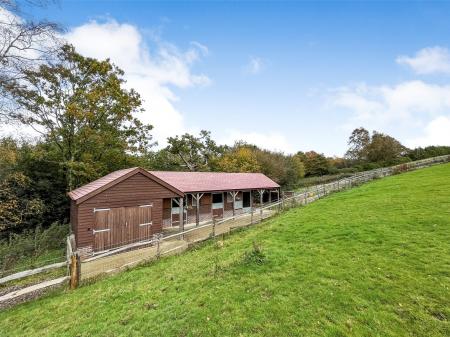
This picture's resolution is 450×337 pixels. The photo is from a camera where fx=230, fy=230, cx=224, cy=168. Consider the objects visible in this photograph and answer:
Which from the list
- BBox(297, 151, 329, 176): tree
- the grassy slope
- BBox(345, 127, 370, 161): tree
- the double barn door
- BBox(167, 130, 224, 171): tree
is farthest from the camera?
BBox(297, 151, 329, 176): tree

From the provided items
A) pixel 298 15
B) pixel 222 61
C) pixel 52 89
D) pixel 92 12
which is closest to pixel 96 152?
pixel 52 89

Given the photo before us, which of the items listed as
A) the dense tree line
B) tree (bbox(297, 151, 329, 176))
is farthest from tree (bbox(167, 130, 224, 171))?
tree (bbox(297, 151, 329, 176))

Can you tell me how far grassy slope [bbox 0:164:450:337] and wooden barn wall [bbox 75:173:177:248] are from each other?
170 inches

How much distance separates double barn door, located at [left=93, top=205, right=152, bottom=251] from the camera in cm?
1227

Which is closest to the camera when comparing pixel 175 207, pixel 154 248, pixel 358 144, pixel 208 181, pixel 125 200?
pixel 154 248

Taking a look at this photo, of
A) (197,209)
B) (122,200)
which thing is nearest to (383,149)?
(197,209)

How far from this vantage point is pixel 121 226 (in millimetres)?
12961

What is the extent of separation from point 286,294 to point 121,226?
10431 millimetres

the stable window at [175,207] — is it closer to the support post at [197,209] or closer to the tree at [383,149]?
the support post at [197,209]

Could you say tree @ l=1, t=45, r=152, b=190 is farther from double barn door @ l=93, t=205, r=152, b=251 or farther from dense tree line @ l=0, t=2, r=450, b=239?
double barn door @ l=93, t=205, r=152, b=251

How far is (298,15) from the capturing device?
1554 centimetres

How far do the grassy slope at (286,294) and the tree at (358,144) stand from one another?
4489 cm

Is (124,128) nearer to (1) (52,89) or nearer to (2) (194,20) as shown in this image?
(1) (52,89)

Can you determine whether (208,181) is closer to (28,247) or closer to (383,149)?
(28,247)
